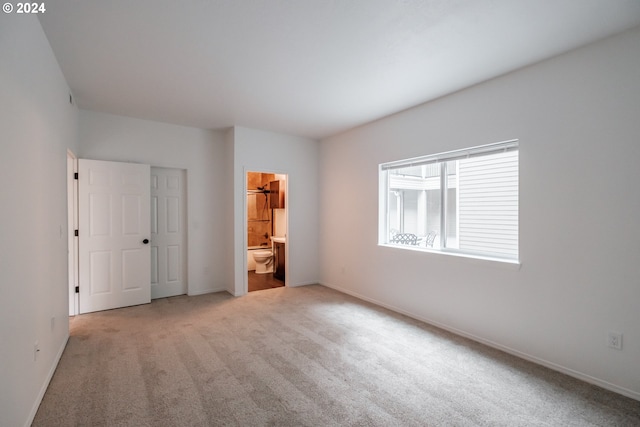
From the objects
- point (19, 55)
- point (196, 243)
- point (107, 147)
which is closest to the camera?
point (19, 55)

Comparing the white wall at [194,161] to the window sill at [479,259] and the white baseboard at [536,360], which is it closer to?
the white baseboard at [536,360]

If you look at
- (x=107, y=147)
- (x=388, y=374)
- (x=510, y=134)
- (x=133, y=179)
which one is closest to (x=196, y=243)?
(x=133, y=179)

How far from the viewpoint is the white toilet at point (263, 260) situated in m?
6.75

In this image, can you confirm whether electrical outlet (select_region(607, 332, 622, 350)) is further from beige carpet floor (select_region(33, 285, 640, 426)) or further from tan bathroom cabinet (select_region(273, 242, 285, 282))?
tan bathroom cabinet (select_region(273, 242, 285, 282))

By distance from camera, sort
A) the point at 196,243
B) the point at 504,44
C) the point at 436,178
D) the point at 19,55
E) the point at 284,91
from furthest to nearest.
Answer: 1. the point at 196,243
2. the point at 436,178
3. the point at 284,91
4. the point at 504,44
5. the point at 19,55

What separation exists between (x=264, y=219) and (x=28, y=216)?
5.35 m

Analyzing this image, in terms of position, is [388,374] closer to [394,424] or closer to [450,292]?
[394,424]

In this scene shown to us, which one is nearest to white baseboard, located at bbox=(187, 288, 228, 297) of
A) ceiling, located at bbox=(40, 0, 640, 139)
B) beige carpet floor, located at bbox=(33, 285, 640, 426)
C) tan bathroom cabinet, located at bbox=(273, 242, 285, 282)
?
beige carpet floor, located at bbox=(33, 285, 640, 426)

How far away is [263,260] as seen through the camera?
22.4 feet

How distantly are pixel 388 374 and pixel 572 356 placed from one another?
4.97ft

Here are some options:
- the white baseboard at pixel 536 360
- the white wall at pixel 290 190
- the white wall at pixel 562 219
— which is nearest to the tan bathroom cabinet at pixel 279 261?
the white wall at pixel 290 190

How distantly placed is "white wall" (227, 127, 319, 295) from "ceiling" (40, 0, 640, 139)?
1235 mm

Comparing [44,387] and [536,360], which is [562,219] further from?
[44,387]

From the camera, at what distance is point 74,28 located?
2.26 meters
